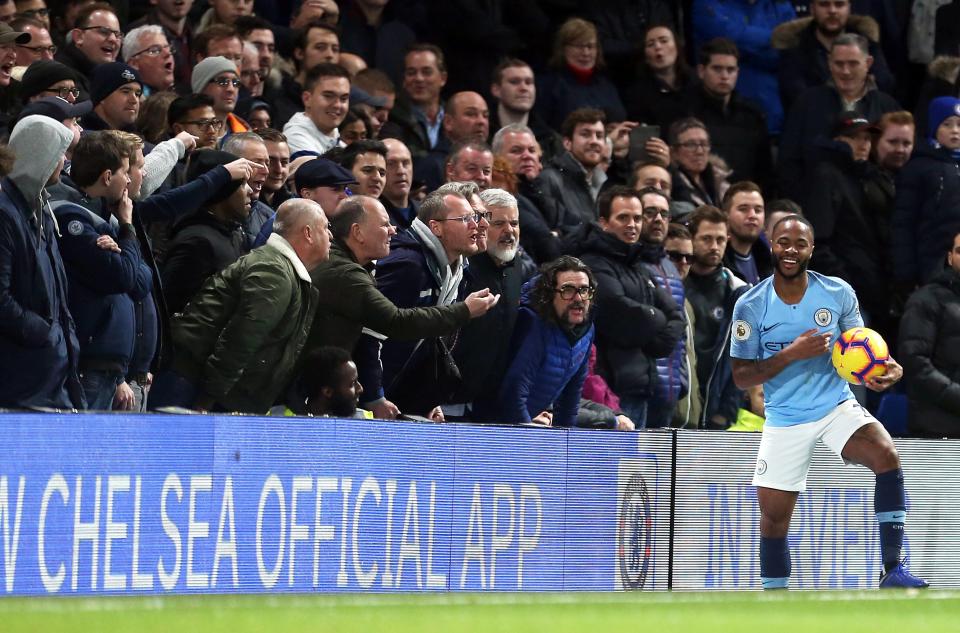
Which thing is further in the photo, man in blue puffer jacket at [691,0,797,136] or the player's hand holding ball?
man in blue puffer jacket at [691,0,797,136]

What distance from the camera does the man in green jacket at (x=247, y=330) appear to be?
374 inches

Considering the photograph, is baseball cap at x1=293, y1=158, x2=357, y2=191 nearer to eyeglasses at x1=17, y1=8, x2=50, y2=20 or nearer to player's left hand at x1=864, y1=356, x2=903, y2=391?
eyeglasses at x1=17, y1=8, x2=50, y2=20

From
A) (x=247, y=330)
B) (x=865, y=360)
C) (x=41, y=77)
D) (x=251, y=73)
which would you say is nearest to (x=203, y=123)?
(x=41, y=77)

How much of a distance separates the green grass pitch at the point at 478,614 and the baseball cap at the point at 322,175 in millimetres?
3599

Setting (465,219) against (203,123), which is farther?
(203,123)

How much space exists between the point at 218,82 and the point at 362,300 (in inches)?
96.6

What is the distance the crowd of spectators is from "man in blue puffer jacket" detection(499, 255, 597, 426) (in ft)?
0.06

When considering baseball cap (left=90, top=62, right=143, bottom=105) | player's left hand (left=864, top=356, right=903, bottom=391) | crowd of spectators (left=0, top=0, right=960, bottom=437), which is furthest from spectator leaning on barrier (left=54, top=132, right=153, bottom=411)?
player's left hand (left=864, top=356, right=903, bottom=391)

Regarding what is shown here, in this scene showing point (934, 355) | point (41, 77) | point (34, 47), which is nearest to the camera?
point (41, 77)

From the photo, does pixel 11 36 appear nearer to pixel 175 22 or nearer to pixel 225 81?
pixel 225 81

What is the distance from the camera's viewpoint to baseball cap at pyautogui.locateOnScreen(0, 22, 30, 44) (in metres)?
10.8

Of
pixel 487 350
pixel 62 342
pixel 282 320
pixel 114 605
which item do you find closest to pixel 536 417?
pixel 487 350

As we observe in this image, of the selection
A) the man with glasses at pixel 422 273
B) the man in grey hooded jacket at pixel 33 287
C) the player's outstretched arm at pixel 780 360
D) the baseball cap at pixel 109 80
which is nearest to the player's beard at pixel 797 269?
the player's outstretched arm at pixel 780 360

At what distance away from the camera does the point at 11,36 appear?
1080cm
